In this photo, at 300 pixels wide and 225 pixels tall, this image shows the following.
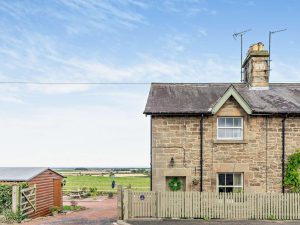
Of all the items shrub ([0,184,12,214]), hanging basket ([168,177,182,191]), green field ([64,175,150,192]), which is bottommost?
green field ([64,175,150,192])

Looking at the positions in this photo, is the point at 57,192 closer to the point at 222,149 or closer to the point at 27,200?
the point at 27,200

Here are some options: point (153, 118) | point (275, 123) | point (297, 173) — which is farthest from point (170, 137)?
point (297, 173)

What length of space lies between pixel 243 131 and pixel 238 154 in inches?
49.7

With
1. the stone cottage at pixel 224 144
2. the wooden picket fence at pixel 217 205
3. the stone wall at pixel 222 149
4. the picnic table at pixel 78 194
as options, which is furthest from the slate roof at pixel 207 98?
the picnic table at pixel 78 194

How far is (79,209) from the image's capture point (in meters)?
27.8

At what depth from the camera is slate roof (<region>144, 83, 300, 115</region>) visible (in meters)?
20.5

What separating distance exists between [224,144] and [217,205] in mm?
3366

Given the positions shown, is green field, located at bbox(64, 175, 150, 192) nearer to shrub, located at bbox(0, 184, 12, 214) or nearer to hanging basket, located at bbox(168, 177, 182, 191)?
hanging basket, located at bbox(168, 177, 182, 191)

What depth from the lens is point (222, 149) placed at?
67.1 feet

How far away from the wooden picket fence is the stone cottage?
142cm

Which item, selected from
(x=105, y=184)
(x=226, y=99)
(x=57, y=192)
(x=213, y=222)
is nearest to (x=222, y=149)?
(x=226, y=99)

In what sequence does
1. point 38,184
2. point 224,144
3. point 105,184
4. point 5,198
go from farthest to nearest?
point 105,184 < point 38,184 < point 5,198 < point 224,144

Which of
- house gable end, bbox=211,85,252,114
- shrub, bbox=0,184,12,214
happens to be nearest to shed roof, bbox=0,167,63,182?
shrub, bbox=0,184,12,214

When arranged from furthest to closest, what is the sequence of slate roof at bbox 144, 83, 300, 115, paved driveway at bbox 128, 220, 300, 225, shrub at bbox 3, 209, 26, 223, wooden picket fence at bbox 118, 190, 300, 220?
slate roof at bbox 144, 83, 300, 115
shrub at bbox 3, 209, 26, 223
wooden picket fence at bbox 118, 190, 300, 220
paved driveway at bbox 128, 220, 300, 225
